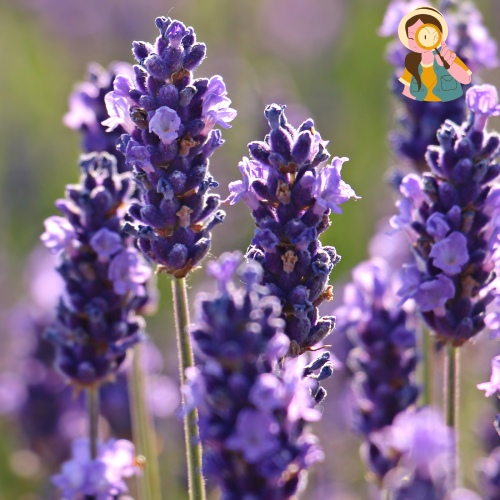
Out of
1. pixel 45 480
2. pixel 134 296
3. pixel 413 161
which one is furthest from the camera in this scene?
pixel 45 480

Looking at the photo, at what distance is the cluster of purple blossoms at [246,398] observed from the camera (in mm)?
1859

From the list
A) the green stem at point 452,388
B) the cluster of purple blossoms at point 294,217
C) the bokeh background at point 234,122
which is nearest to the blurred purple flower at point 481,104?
the cluster of purple blossoms at point 294,217

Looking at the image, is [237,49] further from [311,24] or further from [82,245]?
[82,245]

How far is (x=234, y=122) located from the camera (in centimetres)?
783

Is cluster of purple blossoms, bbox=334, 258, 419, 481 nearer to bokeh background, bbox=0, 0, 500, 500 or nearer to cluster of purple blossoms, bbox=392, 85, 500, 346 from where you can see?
cluster of purple blossoms, bbox=392, 85, 500, 346

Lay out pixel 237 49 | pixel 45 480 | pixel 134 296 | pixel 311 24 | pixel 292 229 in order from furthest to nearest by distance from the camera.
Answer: pixel 311 24 → pixel 237 49 → pixel 45 480 → pixel 134 296 → pixel 292 229

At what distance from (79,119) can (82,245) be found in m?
0.82

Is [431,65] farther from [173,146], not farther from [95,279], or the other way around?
[95,279]

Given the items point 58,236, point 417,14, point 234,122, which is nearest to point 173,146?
point 58,236

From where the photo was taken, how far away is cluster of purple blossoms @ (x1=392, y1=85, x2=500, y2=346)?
2.60 m

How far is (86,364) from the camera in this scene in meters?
2.94

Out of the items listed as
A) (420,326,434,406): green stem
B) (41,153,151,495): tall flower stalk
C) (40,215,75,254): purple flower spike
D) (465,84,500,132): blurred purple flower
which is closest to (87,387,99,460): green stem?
(41,153,151,495): tall flower stalk

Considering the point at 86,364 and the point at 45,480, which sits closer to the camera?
the point at 86,364

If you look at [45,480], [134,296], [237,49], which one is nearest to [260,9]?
[237,49]
